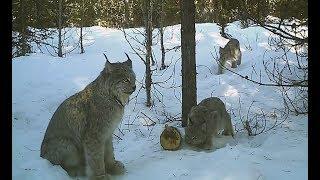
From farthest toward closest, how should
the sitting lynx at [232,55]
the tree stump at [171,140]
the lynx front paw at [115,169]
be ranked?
1. the sitting lynx at [232,55]
2. the tree stump at [171,140]
3. the lynx front paw at [115,169]

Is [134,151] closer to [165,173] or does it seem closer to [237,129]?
[165,173]

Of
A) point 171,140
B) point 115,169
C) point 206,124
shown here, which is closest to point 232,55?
point 206,124

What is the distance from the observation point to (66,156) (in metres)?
5.97

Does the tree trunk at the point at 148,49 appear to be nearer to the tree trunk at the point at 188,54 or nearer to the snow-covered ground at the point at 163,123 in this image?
the snow-covered ground at the point at 163,123

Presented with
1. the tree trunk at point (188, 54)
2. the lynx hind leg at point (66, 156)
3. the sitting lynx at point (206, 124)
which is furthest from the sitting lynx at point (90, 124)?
the tree trunk at point (188, 54)

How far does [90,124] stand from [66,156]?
1.98 ft

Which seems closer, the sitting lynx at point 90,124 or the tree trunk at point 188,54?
the sitting lynx at point 90,124

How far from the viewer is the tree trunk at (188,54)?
870cm

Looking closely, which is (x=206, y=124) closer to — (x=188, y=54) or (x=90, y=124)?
(x=188, y=54)

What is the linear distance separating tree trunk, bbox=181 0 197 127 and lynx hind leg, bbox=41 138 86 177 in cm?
340

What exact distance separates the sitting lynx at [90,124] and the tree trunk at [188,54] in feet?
8.85

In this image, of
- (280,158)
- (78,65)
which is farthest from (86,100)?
(78,65)

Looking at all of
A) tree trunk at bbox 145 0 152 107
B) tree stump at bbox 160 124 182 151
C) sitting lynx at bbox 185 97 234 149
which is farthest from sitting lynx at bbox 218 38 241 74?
tree stump at bbox 160 124 182 151

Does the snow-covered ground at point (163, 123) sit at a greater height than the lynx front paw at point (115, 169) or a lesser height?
greater
